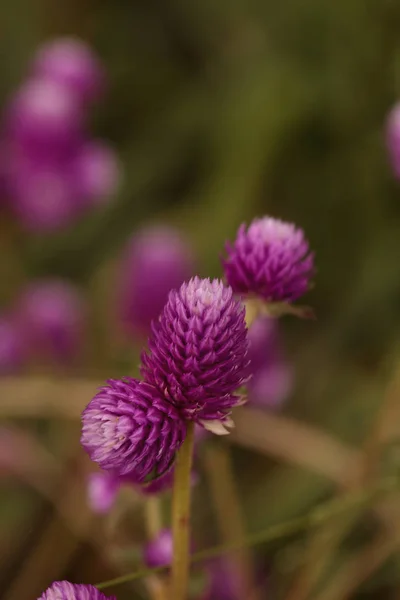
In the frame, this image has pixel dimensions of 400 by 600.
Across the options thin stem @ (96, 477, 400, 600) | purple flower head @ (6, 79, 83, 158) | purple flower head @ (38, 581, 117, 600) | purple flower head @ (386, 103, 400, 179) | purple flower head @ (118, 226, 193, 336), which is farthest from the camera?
purple flower head @ (6, 79, 83, 158)

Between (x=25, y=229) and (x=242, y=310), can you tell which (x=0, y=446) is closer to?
(x=25, y=229)

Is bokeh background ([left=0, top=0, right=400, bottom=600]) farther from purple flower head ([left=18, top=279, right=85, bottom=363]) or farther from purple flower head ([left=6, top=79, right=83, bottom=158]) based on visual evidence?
purple flower head ([left=6, top=79, right=83, bottom=158])

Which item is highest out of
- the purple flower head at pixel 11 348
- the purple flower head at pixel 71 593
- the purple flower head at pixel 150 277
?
the purple flower head at pixel 150 277

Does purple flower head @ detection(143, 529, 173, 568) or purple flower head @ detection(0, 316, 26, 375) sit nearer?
purple flower head @ detection(143, 529, 173, 568)

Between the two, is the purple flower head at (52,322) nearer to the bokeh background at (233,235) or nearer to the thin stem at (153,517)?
the bokeh background at (233,235)

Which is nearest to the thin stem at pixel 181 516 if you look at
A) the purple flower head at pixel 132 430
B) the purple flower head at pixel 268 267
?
the purple flower head at pixel 132 430

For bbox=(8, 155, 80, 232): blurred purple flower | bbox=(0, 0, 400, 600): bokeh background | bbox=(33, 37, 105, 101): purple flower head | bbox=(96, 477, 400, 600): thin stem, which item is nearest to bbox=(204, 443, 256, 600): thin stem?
bbox=(0, 0, 400, 600): bokeh background

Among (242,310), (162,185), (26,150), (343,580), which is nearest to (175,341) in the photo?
(242,310)

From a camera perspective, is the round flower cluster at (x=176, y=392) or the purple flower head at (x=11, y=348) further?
the purple flower head at (x=11, y=348)
